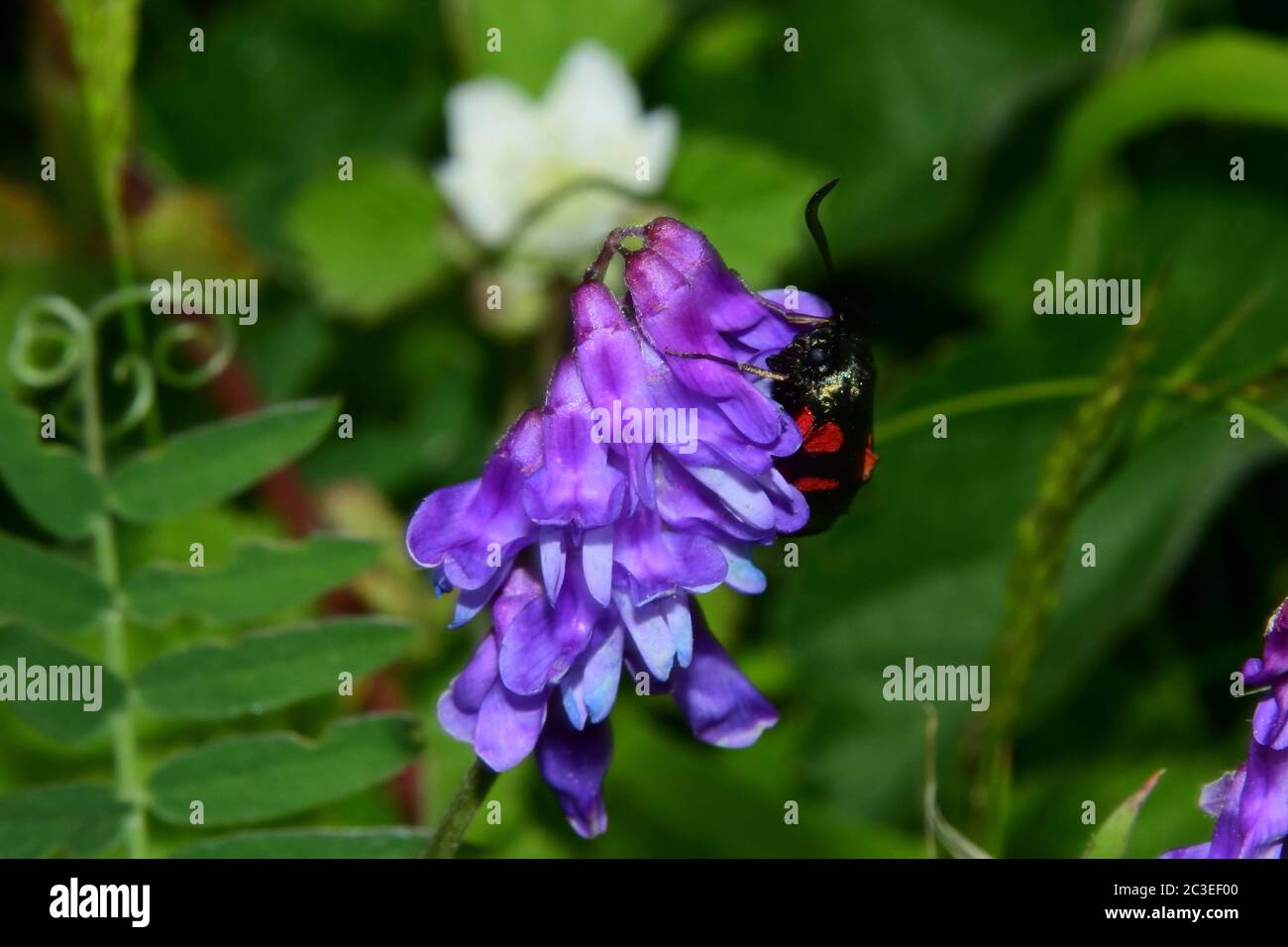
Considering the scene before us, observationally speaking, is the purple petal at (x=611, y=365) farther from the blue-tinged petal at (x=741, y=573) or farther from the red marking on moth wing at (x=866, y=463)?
the red marking on moth wing at (x=866, y=463)

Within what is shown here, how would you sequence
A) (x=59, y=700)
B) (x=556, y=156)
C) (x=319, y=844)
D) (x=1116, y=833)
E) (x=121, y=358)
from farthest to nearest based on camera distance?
(x=556, y=156), (x=121, y=358), (x=59, y=700), (x=319, y=844), (x=1116, y=833)

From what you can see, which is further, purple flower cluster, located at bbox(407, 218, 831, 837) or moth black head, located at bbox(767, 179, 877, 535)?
moth black head, located at bbox(767, 179, 877, 535)

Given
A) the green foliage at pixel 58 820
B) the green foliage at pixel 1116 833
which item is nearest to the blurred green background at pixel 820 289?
the green foliage at pixel 58 820

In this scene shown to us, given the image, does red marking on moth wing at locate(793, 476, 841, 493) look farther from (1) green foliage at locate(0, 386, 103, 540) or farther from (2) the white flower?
(2) the white flower

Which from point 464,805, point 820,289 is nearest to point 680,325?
point 464,805

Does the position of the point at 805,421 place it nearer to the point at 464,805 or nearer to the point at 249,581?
the point at 464,805

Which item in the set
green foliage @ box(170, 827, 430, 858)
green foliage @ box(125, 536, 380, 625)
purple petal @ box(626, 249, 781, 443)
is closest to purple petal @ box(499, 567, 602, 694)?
purple petal @ box(626, 249, 781, 443)
